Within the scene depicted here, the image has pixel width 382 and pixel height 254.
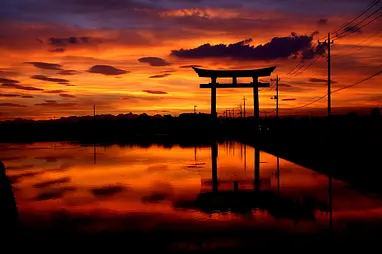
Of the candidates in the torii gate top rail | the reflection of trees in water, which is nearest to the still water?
the reflection of trees in water

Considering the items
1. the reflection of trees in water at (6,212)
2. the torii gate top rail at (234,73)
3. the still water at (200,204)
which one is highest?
the torii gate top rail at (234,73)

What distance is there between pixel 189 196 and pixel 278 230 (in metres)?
4.69

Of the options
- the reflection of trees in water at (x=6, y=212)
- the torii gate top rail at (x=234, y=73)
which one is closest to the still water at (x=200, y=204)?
the reflection of trees in water at (x=6, y=212)

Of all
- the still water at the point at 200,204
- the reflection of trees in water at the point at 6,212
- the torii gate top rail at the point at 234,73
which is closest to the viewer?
the still water at the point at 200,204

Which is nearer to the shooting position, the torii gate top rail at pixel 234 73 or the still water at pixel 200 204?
the still water at pixel 200 204

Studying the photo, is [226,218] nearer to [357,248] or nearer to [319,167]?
[357,248]

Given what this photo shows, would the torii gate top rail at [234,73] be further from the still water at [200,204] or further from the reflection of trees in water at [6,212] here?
the reflection of trees in water at [6,212]

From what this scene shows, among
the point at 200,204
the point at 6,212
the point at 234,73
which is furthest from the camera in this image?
the point at 234,73

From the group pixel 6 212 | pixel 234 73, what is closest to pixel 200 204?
pixel 6 212

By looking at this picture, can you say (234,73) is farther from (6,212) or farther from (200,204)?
(6,212)

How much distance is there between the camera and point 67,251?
22.2 ft

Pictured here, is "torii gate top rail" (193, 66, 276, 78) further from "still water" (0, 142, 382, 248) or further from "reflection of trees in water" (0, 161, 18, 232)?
"reflection of trees in water" (0, 161, 18, 232)

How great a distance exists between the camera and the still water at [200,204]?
8.36 meters

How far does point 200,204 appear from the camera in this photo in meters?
11.1
